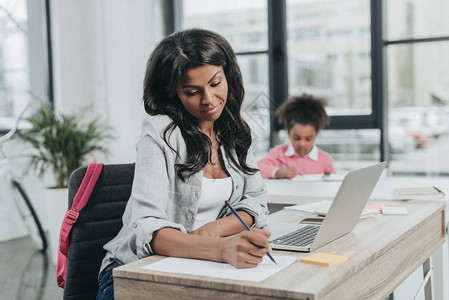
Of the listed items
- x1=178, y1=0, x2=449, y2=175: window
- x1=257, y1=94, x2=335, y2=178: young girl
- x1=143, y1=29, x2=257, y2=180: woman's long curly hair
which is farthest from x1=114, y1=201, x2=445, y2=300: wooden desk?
x1=178, y1=0, x2=449, y2=175: window

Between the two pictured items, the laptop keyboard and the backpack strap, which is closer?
the laptop keyboard

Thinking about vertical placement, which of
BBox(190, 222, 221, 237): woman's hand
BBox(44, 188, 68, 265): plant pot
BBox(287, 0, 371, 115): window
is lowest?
BBox(44, 188, 68, 265): plant pot

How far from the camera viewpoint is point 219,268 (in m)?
1.10

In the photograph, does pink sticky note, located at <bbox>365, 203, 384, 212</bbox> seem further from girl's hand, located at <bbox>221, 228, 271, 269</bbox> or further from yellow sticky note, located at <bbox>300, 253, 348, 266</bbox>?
girl's hand, located at <bbox>221, 228, 271, 269</bbox>

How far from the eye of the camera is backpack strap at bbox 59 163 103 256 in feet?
4.95

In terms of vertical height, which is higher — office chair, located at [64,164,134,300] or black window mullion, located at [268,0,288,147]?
black window mullion, located at [268,0,288,147]

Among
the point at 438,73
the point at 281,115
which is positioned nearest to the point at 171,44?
the point at 281,115

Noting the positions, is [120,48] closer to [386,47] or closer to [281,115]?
[281,115]

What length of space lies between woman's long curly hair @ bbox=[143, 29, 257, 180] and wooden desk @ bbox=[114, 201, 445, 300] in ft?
1.03

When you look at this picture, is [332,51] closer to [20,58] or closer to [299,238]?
[20,58]

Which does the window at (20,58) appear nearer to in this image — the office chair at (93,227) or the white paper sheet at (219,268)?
the office chair at (93,227)

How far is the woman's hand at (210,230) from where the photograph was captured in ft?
4.36

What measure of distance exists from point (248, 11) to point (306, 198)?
3.00 meters

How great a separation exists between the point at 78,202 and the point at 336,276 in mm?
802
